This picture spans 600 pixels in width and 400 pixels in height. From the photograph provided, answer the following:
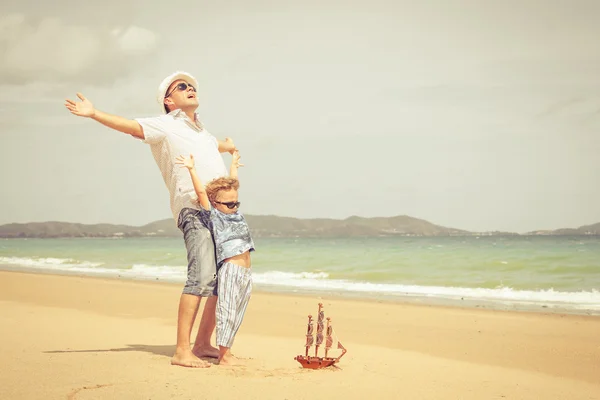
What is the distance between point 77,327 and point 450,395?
426 centimetres

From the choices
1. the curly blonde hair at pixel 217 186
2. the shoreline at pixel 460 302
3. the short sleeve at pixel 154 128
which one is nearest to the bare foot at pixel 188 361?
the curly blonde hair at pixel 217 186

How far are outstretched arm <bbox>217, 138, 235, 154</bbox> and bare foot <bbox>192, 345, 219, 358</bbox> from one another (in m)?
1.52

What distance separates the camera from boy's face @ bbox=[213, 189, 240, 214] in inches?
186

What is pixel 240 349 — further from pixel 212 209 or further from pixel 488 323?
pixel 488 323

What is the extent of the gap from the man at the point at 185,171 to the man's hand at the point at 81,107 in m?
0.02

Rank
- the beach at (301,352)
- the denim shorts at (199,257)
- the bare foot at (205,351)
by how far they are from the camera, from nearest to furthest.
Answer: the beach at (301,352) → the denim shorts at (199,257) → the bare foot at (205,351)

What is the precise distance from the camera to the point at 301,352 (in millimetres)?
5809

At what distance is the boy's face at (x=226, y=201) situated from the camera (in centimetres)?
472

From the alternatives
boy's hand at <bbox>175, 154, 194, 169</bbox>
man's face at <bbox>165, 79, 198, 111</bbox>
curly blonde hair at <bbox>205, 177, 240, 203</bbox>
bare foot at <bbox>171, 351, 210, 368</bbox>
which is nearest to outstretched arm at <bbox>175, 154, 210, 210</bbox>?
boy's hand at <bbox>175, 154, 194, 169</bbox>

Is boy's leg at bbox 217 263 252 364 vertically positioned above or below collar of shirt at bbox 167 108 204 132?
below

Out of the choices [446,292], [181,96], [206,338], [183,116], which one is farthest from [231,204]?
[446,292]

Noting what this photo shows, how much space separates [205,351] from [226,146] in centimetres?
158

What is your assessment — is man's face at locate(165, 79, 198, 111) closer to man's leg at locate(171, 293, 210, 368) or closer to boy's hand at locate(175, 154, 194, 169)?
boy's hand at locate(175, 154, 194, 169)

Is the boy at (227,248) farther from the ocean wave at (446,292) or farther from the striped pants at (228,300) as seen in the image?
the ocean wave at (446,292)
